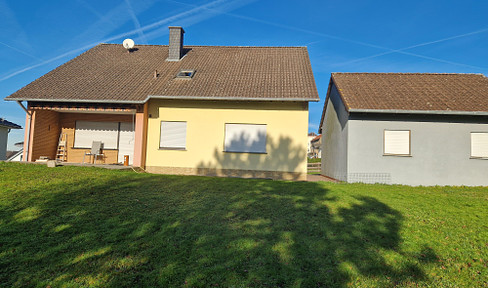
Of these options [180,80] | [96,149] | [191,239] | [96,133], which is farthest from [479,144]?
[96,133]

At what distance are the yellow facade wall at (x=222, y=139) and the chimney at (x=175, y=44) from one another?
4414 millimetres

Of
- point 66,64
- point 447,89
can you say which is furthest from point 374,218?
point 66,64

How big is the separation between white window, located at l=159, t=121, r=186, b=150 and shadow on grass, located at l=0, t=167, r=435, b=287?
492 centimetres

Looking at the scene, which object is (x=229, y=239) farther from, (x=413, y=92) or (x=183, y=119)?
(x=413, y=92)

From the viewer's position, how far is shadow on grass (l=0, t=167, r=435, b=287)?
12.7ft

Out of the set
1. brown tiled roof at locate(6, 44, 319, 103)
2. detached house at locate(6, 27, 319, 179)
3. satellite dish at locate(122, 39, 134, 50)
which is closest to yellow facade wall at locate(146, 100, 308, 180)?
detached house at locate(6, 27, 319, 179)

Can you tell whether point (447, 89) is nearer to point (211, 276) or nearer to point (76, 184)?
point (211, 276)

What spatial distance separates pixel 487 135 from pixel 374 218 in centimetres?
974

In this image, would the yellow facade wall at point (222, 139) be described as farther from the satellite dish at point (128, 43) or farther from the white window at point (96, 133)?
the satellite dish at point (128, 43)

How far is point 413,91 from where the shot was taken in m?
13.6

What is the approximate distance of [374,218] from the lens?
20.5ft

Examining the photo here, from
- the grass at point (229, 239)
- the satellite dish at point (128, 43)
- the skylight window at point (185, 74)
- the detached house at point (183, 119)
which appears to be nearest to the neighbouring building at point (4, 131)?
the detached house at point (183, 119)

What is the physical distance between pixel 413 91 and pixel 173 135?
1122 cm

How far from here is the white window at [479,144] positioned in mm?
12211
